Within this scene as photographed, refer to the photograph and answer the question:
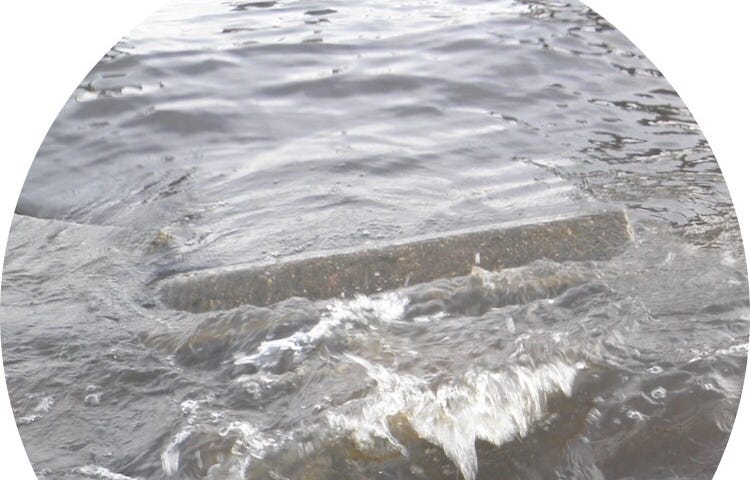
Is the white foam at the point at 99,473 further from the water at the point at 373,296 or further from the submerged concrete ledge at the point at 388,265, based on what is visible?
the submerged concrete ledge at the point at 388,265

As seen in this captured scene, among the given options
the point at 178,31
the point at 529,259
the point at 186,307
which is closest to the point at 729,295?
the point at 529,259

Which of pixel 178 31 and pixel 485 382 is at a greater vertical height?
pixel 178 31

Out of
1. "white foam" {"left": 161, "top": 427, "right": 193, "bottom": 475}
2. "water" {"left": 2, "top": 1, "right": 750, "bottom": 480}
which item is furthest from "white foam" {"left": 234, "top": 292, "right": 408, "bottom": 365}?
"white foam" {"left": 161, "top": 427, "right": 193, "bottom": 475}

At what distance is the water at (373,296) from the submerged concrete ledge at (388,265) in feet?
0.37

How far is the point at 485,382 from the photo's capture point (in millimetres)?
3568

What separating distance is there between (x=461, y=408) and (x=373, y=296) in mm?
971

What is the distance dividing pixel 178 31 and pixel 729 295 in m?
6.29

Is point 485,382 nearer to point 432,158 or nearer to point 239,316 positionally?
point 239,316

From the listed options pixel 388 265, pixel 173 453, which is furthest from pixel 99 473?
pixel 388 265

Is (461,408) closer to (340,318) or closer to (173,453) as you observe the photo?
(340,318)

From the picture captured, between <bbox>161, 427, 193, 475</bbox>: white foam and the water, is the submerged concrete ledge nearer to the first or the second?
the water

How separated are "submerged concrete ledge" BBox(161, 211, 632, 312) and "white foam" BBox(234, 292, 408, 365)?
0.30 ft

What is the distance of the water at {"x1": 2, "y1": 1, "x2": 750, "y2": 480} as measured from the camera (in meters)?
3.35

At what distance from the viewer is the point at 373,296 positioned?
4242 mm
